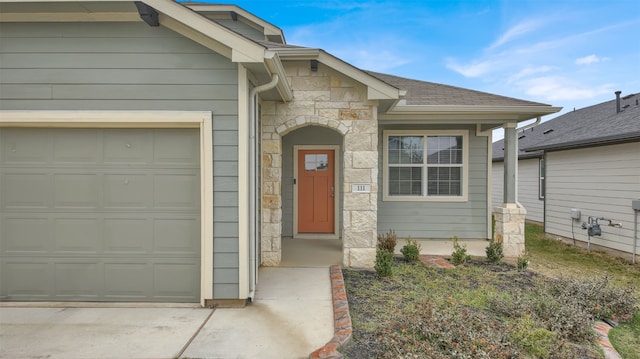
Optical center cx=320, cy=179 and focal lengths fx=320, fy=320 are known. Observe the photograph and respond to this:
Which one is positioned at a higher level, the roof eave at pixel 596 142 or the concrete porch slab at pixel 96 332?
the roof eave at pixel 596 142

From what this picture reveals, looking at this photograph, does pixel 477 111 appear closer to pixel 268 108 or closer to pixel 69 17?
pixel 268 108

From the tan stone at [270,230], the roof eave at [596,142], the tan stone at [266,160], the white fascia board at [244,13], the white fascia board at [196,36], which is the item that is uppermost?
the white fascia board at [244,13]

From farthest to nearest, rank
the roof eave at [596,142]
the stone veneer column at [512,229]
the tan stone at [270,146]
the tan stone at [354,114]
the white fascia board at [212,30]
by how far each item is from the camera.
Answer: the roof eave at [596,142]
the stone veneer column at [512,229]
the tan stone at [270,146]
the tan stone at [354,114]
the white fascia board at [212,30]

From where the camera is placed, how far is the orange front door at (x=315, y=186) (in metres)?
6.93

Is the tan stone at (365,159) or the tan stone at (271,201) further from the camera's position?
the tan stone at (271,201)

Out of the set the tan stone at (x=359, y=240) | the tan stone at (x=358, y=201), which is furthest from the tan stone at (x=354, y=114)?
the tan stone at (x=359, y=240)

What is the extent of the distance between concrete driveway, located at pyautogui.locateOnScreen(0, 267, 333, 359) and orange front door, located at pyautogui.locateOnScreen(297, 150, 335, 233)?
3336 mm

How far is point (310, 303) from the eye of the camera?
352 centimetres

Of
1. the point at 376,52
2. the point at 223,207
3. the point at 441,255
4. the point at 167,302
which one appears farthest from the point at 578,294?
the point at 376,52

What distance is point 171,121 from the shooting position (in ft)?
11.1

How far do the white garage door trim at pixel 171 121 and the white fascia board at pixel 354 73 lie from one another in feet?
6.24

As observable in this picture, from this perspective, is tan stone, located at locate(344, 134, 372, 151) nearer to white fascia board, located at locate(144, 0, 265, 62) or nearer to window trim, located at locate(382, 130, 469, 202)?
white fascia board, located at locate(144, 0, 265, 62)

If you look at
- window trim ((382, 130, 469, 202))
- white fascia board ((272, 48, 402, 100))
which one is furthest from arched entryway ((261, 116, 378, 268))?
window trim ((382, 130, 469, 202))

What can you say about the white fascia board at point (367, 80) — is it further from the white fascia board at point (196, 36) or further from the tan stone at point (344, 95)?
the white fascia board at point (196, 36)
